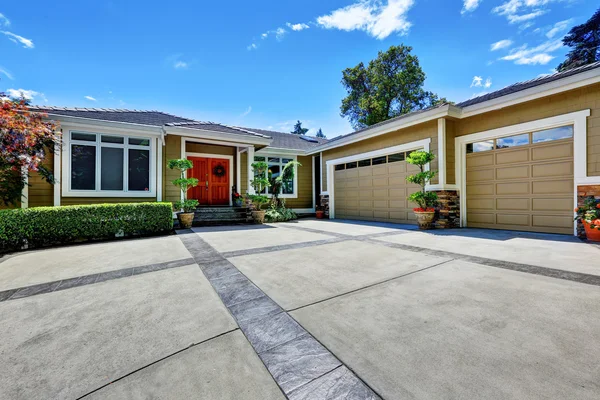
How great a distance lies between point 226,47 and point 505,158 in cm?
977

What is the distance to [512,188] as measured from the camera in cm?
634

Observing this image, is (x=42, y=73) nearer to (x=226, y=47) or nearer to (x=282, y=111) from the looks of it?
(x=226, y=47)

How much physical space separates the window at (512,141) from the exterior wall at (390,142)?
4.95 feet

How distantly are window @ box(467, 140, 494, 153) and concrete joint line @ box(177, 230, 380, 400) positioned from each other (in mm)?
7484

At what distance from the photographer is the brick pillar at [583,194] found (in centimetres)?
A: 512

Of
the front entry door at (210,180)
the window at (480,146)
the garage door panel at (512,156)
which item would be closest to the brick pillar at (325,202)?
the front entry door at (210,180)

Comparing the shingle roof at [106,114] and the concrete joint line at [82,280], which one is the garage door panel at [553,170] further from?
the shingle roof at [106,114]

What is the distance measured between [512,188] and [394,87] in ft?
53.3

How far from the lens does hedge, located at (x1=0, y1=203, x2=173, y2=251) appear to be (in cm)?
491

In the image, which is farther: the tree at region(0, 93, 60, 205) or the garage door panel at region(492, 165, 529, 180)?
the garage door panel at region(492, 165, 529, 180)

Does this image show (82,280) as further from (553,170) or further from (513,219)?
(553,170)

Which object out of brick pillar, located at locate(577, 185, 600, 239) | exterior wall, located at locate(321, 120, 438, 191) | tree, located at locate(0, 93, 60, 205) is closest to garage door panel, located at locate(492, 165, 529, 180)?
brick pillar, located at locate(577, 185, 600, 239)

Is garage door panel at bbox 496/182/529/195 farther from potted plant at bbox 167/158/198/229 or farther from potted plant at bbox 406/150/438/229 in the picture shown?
potted plant at bbox 167/158/198/229

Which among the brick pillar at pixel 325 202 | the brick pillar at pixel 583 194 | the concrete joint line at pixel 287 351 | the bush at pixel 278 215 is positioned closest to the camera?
the concrete joint line at pixel 287 351
